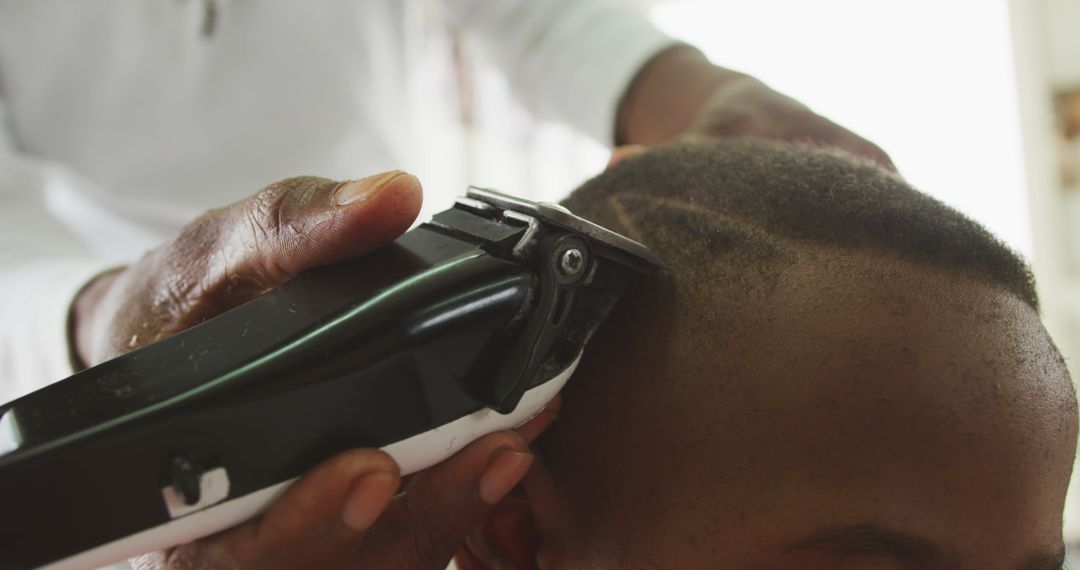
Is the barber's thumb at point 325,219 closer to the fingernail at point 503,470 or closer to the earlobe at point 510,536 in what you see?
the fingernail at point 503,470

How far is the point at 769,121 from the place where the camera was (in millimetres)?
850

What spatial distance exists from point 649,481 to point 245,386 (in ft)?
0.88

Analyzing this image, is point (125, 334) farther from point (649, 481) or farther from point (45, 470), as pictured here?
point (649, 481)

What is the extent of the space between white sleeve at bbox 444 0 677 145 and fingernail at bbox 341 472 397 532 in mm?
768

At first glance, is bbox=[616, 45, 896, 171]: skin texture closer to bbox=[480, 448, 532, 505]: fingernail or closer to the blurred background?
bbox=[480, 448, 532, 505]: fingernail

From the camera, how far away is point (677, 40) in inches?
42.8

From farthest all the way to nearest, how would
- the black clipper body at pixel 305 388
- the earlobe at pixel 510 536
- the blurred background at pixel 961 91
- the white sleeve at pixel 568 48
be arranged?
the blurred background at pixel 961 91, the white sleeve at pixel 568 48, the earlobe at pixel 510 536, the black clipper body at pixel 305 388

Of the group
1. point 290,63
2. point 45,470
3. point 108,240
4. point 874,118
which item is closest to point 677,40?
point 290,63

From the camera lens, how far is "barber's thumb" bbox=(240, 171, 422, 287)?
0.45m

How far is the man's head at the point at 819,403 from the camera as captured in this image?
0.50 m

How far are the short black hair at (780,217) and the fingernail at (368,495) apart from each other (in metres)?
0.24

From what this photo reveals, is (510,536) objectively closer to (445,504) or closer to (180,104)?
(445,504)

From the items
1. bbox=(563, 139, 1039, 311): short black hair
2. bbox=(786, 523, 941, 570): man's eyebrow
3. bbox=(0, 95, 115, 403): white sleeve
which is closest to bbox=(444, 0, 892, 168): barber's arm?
bbox=(563, 139, 1039, 311): short black hair

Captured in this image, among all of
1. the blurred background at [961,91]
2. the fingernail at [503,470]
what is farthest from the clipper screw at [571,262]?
the blurred background at [961,91]
